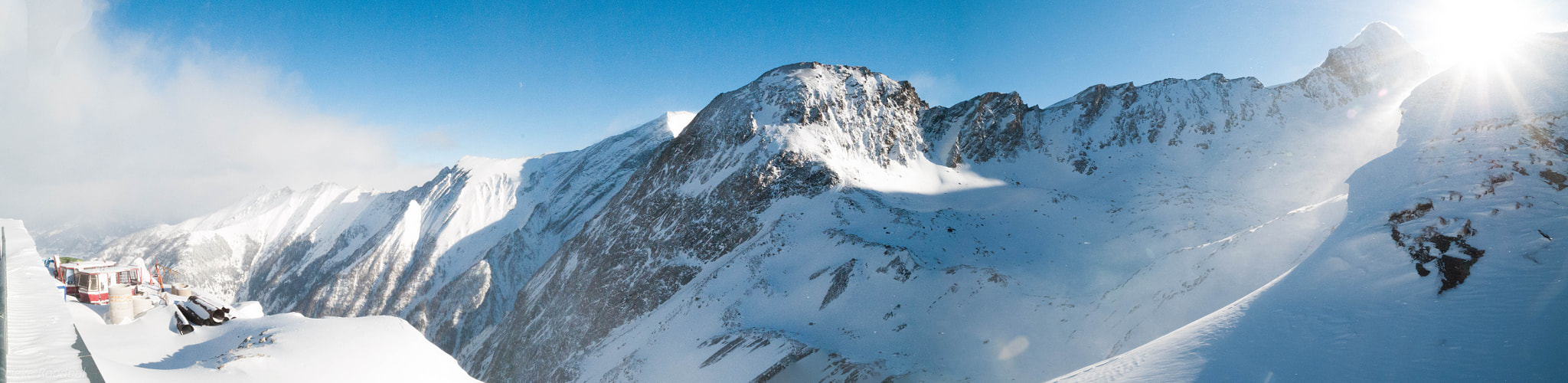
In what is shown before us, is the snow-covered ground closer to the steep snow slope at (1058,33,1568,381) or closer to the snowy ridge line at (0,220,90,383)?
the snowy ridge line at (0,220,90,383)

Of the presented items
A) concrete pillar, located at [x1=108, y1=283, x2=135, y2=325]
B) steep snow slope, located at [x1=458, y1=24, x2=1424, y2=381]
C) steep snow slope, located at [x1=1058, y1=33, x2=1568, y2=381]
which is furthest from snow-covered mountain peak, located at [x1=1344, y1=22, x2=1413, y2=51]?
concrete pillar, located at [x1=108, y1=283, x2=135, y2=325]

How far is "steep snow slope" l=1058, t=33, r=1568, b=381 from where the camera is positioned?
7598 mm

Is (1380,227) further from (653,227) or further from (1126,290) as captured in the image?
(653,227)

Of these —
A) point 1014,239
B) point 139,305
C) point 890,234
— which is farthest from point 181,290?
point 1014,239

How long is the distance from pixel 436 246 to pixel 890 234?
88775 millimetres

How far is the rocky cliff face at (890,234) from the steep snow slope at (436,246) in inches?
24.8

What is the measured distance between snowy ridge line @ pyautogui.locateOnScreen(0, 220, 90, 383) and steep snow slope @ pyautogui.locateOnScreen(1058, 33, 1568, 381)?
45.5ft

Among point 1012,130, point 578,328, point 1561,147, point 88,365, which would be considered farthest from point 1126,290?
point 1012,130

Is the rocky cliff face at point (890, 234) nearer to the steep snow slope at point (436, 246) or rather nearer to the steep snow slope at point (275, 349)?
the steep snow slope at point (436, 246)

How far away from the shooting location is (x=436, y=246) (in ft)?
307

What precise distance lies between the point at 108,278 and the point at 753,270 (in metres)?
31.2

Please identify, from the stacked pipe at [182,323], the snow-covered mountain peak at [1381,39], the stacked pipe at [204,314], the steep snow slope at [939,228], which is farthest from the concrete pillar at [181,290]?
the snow-covered mountain peak at [1381,39]

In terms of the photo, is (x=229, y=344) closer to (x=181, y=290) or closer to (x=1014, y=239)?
(x=181, y=290)

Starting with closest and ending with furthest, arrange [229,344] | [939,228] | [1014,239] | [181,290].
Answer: [229,344]
[181,290]
[939,228]
[1014,239]
